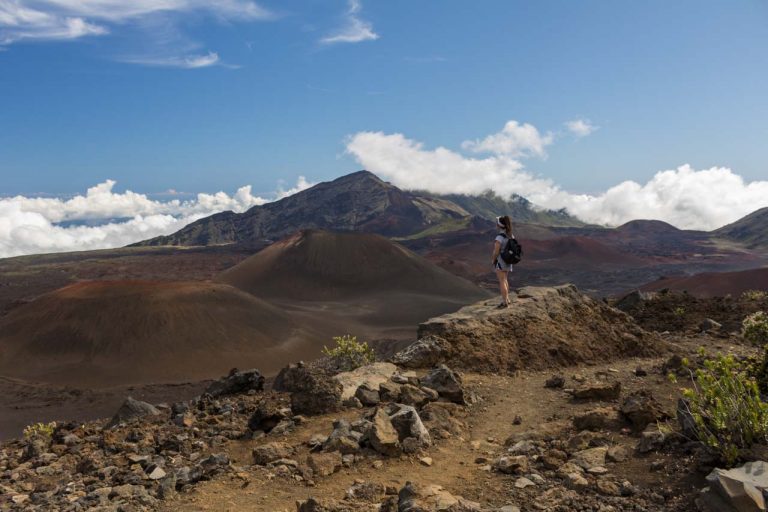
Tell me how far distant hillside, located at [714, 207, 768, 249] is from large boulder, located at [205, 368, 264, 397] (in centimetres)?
14575

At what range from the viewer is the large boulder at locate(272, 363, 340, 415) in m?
5.65

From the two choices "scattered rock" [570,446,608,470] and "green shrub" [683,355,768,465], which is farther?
"scattered rock" [570,446,608,470]

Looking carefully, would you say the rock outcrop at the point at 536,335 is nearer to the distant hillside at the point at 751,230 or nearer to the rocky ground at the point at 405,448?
the rocky ground at the point at 405,448

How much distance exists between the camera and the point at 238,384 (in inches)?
332

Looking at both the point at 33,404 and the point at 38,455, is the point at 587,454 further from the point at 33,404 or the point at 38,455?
the point at 33,404

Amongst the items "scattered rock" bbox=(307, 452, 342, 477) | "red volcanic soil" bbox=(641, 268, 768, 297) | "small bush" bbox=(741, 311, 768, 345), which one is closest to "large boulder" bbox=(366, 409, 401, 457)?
"scattered rock" bbox=(307, 452, 342, 477)

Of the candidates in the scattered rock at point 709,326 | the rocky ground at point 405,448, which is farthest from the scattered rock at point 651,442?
the scattered rock at point 709,326

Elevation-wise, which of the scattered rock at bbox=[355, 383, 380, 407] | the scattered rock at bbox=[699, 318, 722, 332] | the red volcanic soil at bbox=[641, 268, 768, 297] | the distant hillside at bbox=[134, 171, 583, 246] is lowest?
the red volcanic soil at bbox=[641, 268, 768, 297]

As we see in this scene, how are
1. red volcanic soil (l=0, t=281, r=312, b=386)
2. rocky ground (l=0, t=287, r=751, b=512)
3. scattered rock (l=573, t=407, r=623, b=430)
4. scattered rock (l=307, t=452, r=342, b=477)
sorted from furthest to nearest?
red volcanic soil (l=0, t=281, r=312, b=386) < scattered rock (l=573, t=407, r=623, b=430) < scattered rock (l=307, t=452, r=342, b=477) < rocky ground (l=0, t=287, r=751, b=512)

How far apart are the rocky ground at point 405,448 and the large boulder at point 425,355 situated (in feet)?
0.06

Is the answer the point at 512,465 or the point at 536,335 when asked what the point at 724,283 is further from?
the point at 512,465

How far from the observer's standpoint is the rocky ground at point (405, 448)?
355cm

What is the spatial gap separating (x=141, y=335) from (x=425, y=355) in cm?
3601

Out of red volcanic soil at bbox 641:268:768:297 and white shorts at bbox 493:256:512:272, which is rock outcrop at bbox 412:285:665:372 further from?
red volcanic soil at bbox 641:268:768:297
